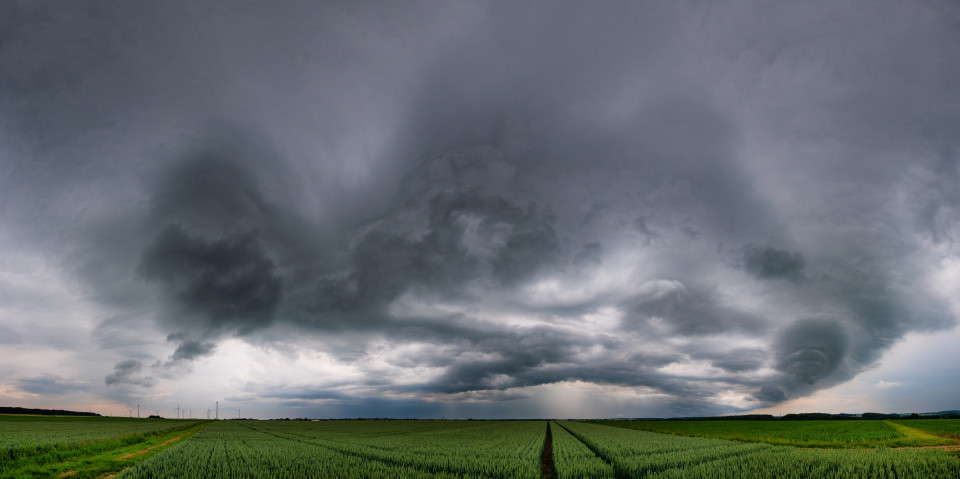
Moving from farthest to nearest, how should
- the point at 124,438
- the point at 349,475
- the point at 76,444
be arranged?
the point at 124,438 → the point at 76,444 → the point at 349,475

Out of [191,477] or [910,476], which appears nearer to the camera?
[910,476]

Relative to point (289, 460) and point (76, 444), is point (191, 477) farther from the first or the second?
point (76, 444)

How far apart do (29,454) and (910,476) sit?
5841 centimetres

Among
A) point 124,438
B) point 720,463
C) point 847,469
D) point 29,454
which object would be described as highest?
point 847,469

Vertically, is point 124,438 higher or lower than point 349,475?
lower

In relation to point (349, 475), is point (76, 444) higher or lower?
lower

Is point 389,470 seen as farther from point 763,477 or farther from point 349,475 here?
point 763,477

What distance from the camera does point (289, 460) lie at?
26.0 metres

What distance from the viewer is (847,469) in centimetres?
1831

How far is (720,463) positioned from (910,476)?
816cm

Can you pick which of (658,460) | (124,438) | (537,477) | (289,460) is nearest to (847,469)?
(658,460)

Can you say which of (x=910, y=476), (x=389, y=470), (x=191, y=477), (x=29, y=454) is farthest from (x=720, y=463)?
(x=29, y=454)

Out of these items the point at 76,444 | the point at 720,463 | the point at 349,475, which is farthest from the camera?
the point at 76,444

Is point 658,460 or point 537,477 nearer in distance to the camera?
point 537,477
